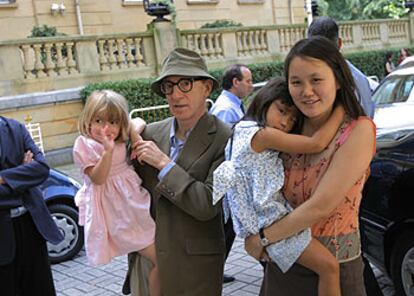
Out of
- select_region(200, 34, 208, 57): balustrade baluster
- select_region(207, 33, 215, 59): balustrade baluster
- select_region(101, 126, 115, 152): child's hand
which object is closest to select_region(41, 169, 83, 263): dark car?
→ select_region(101, 126, 115, 152): child's hand

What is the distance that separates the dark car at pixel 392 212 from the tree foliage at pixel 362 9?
2941cm

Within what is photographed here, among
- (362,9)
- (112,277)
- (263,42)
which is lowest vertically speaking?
(112,277)

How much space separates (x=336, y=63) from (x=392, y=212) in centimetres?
219

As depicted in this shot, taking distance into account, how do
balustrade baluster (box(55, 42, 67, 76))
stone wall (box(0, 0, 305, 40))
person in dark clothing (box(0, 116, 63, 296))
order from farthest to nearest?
1. stone wall (box(0, 0, 305, 40))
2. balustrade baluster (box(55, 42, 67, 76))
3. person in dark clothing (box(0, 116, 63, 296))

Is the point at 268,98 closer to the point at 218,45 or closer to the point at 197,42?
the point at 197,42

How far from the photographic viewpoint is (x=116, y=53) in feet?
49.2

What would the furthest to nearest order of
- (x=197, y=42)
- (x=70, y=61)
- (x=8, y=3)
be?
(x=8, y=3) < (x=197, y=42) < (x=70, y=61)

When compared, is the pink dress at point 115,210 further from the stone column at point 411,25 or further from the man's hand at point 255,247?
the stone column at point 411,25

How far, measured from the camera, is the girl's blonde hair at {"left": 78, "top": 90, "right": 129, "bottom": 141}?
2.95 meters

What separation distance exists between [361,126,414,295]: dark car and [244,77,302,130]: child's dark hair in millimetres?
1900

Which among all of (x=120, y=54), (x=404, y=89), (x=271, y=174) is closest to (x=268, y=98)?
(x=271, y=174)

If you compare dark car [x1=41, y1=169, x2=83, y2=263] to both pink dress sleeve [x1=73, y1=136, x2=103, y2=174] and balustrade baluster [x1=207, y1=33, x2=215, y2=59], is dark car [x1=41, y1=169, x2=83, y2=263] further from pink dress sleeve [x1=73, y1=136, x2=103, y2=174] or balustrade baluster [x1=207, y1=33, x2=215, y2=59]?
balustrade baluster [x1=207, y1=33, x2=215, y2=59]

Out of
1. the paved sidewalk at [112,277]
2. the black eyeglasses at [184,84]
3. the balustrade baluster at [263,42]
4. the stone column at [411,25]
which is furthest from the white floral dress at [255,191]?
the stone column at [411,25]

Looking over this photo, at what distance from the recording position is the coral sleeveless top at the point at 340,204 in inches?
91.3
